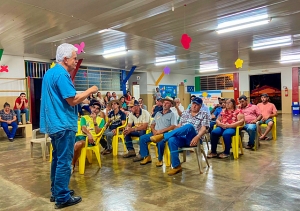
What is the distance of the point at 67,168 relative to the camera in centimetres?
230

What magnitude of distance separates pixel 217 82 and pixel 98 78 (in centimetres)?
916

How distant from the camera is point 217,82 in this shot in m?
17.2

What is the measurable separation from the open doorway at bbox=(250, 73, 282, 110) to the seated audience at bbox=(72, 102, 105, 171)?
44.3ft

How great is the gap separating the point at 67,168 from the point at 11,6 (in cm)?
352

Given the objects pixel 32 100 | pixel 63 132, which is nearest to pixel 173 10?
pixel 63 132

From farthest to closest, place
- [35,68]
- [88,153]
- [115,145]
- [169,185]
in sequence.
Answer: [35,68] → [115,145] → [88,153] → [169,185]

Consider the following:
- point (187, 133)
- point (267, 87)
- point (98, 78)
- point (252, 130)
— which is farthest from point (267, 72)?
point (187, 133)

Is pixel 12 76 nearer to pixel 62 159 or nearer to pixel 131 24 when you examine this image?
pixel 131 24

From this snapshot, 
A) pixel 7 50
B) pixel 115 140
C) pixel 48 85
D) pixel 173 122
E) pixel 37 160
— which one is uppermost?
pixel 7 50

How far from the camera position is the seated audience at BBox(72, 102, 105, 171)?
3544 millimetres

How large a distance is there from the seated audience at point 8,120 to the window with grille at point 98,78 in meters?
3.43

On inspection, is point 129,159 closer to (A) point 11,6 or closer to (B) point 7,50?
(A) point 11,6

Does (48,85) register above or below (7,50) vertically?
below

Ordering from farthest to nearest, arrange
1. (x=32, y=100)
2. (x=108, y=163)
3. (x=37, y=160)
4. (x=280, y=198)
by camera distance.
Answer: (x=32, y=100)
(x=37, y=160)
(x=108, y=163)
(x=280, y=198)
